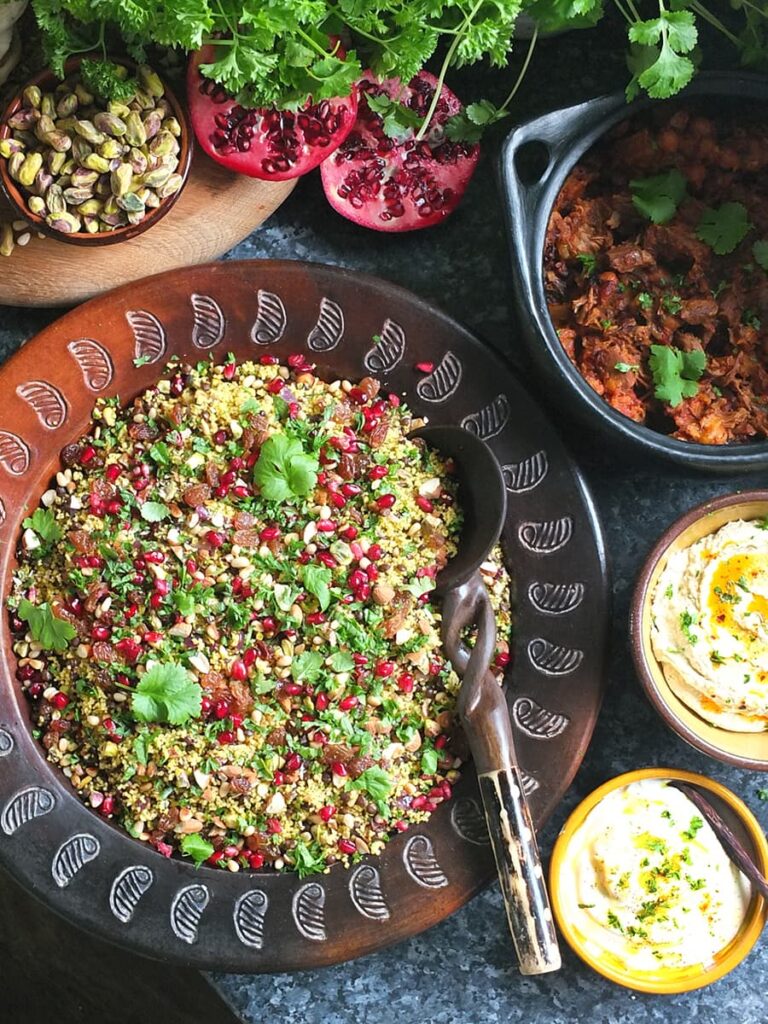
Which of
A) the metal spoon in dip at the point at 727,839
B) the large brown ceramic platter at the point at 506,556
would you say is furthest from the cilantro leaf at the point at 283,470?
the metal spoon in dip at the point at 727,839

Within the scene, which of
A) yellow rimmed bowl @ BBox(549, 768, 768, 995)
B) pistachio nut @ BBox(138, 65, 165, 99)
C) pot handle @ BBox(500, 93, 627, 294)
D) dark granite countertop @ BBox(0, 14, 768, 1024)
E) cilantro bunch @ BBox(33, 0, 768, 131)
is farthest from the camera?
dark granite countertop @ BBox(0, 14, 768, 1024)

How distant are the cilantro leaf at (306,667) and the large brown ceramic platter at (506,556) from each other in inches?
16.7

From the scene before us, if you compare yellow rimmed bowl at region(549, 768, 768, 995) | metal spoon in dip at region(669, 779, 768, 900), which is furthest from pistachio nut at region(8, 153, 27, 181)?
metal spoon in dip at region(669, 779, 768, 900)

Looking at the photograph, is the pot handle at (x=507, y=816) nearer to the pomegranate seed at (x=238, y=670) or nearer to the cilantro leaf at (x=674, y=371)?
the pomegranate seed at (x=238, y=670)

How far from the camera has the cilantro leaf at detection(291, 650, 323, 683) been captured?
2.32m

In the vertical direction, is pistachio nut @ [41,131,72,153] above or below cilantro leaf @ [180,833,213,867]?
above

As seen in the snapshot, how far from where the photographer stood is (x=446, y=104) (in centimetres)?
252

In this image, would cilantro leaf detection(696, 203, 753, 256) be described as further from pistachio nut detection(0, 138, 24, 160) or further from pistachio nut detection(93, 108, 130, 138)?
pistachio nut detection(0, 138, 24, 160)

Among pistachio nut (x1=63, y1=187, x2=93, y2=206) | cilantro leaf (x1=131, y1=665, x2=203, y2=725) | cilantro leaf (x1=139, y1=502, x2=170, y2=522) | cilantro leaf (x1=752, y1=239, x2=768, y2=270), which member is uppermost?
pistachio nut (x1=63, y1=187, x2=93, y2=206)

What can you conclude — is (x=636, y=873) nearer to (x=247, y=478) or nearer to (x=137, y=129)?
(x=247, y=478)

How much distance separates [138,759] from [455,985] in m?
0.97

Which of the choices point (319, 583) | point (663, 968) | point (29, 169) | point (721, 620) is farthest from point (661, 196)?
point (663, 968)

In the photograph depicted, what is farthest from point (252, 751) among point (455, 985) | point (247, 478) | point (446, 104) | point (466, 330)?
point (446, 104)

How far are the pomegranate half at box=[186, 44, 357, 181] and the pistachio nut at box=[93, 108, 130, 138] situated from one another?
0.53ft
